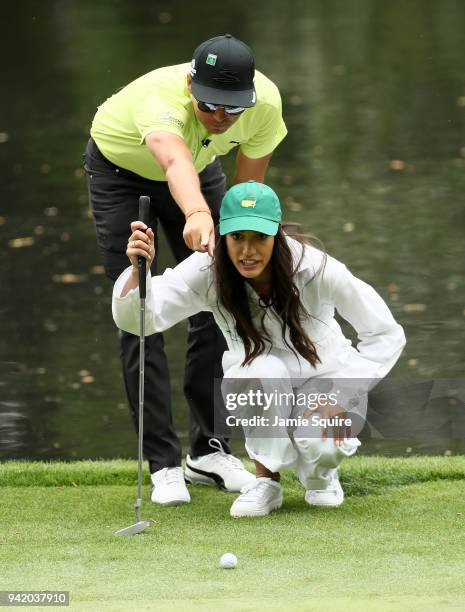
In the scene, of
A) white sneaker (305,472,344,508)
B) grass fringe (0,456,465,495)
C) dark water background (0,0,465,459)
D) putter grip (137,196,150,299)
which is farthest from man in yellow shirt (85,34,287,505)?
dark water background (0,0,465,459)

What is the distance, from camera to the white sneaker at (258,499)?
534 centimetres

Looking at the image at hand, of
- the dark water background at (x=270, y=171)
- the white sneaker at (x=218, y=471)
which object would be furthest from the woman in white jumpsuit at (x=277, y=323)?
the dark water background at (x=270, y=171)

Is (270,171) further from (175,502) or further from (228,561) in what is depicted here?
(228,561)

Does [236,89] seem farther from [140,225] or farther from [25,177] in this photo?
[25,177]

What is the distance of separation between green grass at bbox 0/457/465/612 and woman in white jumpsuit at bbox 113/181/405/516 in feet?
0.87

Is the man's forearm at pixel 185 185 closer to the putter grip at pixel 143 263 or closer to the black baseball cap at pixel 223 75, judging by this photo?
the putter grip at pixel 143 263

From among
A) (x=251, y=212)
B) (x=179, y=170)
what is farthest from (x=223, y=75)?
(x=251, y=212)

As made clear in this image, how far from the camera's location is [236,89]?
5.25m

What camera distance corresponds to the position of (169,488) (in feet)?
18.5

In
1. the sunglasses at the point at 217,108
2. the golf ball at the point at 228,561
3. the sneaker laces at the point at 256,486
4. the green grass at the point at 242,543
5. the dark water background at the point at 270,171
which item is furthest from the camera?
the dark water background at the point at 270,171

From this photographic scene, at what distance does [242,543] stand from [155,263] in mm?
1314

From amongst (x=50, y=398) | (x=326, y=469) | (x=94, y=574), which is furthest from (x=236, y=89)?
(x=50, y=398)

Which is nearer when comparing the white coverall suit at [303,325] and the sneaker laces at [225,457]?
the white coverall suit at [303,325]

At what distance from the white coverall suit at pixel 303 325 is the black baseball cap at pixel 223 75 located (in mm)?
542
